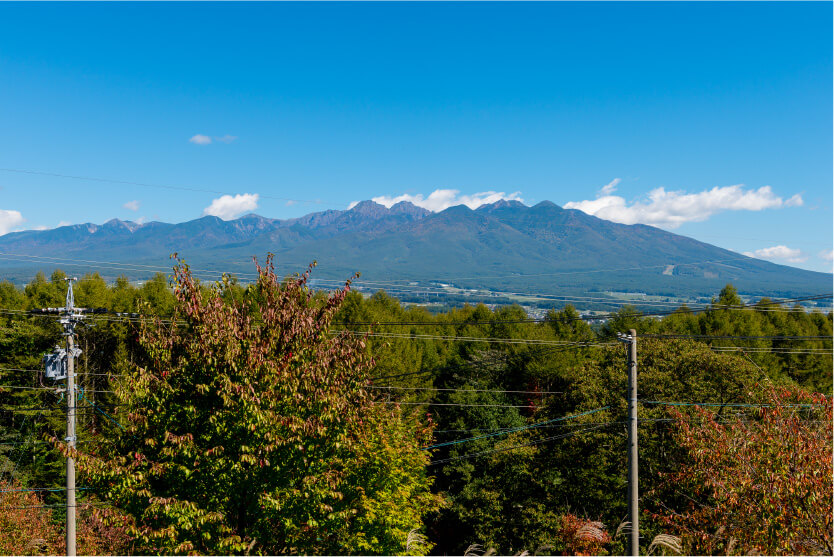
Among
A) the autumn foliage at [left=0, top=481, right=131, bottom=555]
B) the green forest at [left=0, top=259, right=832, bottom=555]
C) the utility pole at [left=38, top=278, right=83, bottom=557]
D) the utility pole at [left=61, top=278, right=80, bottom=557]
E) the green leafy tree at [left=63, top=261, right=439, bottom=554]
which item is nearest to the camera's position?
the green leafy tree at [left=63, top=261, right=439, bottom=554]

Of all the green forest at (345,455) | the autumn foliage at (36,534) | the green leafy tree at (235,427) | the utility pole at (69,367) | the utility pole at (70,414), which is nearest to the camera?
the green leafy tree at (235,427)

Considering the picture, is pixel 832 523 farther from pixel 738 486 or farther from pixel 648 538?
pixel 648 538

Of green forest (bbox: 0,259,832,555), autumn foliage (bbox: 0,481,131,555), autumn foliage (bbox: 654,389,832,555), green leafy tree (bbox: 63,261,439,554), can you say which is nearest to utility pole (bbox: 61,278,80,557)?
green forest (bbox: 0,259,832,555)

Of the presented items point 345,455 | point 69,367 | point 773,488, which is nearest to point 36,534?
point 69,367

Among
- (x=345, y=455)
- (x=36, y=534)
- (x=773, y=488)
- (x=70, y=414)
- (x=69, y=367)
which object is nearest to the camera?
(x=773, y=488)

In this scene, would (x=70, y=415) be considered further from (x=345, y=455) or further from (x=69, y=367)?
(x=345, y=455)

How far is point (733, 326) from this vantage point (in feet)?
162

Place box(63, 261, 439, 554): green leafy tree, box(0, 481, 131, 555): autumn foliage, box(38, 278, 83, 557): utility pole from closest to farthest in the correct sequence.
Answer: box(63, 261, 439, 554): green leafy tree < box(38, 278, 83, 557): utility pole < box(0, 481, 131, 555): autumn foliage

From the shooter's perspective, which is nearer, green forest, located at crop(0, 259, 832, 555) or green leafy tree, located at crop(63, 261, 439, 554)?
green leafy tree, located at crop(63, 261, 439, 554)

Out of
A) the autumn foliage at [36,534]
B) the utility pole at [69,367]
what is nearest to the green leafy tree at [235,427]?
the utility pole at [69,367]

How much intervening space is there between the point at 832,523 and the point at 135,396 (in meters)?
11.6

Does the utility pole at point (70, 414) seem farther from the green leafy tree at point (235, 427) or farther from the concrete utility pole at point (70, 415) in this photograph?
the green leafy tree at point (235, 427)

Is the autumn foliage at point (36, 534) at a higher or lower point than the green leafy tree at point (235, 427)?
lower

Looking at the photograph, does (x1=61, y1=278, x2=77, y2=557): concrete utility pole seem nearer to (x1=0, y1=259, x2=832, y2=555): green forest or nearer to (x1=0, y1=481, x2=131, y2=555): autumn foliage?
(x1=0, y1=259, x2=832, y2=555): green forest
